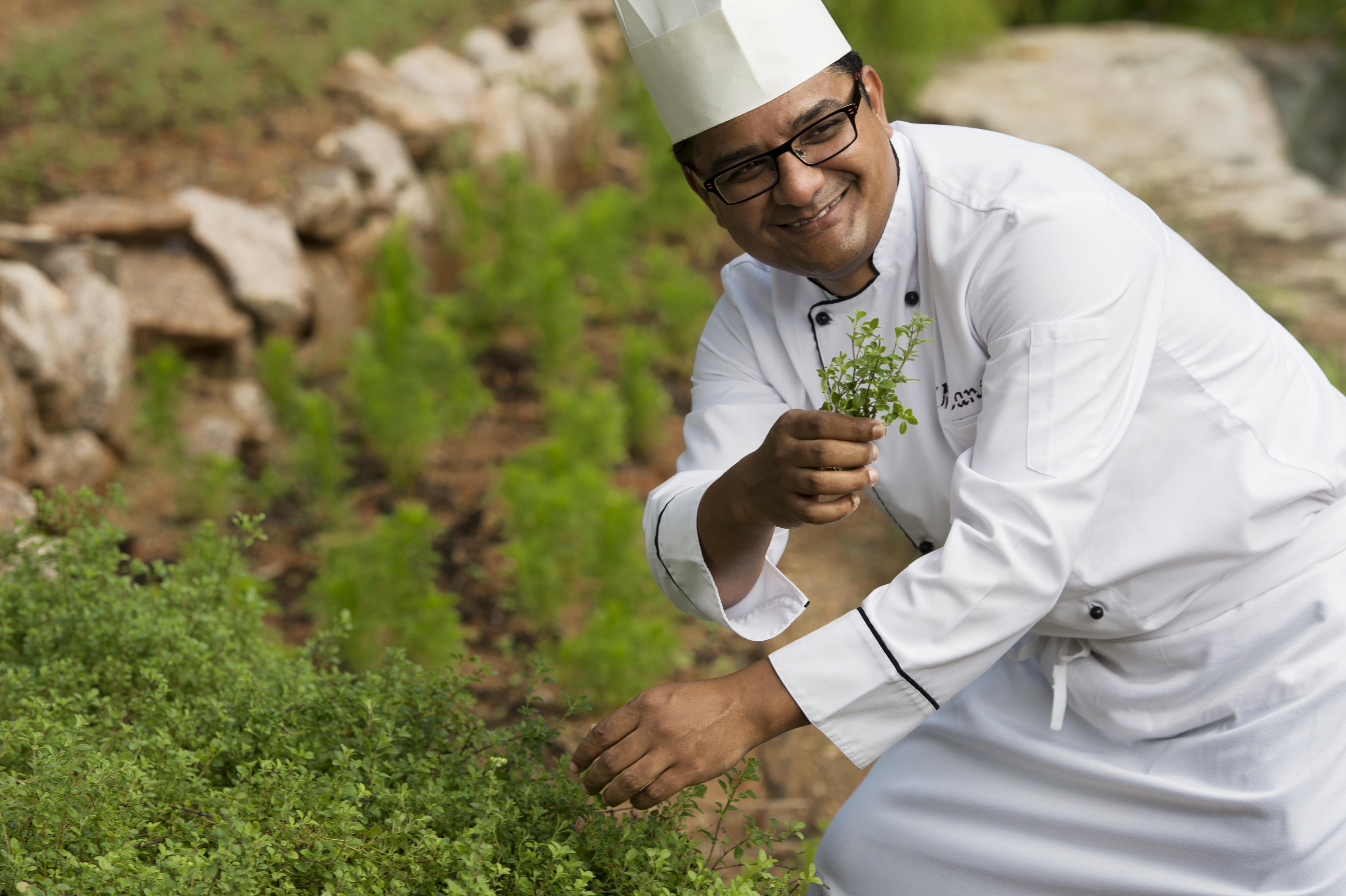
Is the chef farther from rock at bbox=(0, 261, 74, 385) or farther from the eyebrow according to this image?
rock at bbox=(0, 261, 74, 385)

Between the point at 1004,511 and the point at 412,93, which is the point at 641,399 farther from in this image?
the point at 1004,511

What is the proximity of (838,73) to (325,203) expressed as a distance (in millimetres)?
3410

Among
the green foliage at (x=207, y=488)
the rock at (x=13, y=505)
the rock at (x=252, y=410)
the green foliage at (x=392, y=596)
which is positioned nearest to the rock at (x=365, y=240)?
the rock at (x=252, y=410)

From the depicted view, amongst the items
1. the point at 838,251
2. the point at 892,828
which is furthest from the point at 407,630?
the point at 838,251

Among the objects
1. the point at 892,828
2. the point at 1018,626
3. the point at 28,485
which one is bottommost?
the point at 892,828

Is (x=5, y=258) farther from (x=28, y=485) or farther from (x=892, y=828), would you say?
(x=892, y=828)

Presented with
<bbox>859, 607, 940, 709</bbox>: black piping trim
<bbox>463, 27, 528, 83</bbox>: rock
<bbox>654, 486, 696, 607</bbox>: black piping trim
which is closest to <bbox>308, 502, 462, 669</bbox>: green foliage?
<bbox>654, 486, 696, 607</bbox>: black piping trim

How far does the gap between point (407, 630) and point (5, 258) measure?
1.90 m

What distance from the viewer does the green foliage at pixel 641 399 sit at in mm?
4172

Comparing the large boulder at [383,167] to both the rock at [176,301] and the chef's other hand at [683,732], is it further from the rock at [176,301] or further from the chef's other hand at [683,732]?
the chef's other hand at [683,732]

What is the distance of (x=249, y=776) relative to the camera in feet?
5.18

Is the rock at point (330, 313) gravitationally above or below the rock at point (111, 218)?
below

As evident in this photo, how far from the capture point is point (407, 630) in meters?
2.97

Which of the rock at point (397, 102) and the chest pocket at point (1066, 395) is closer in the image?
the chest pocket at point (1066, 395)
